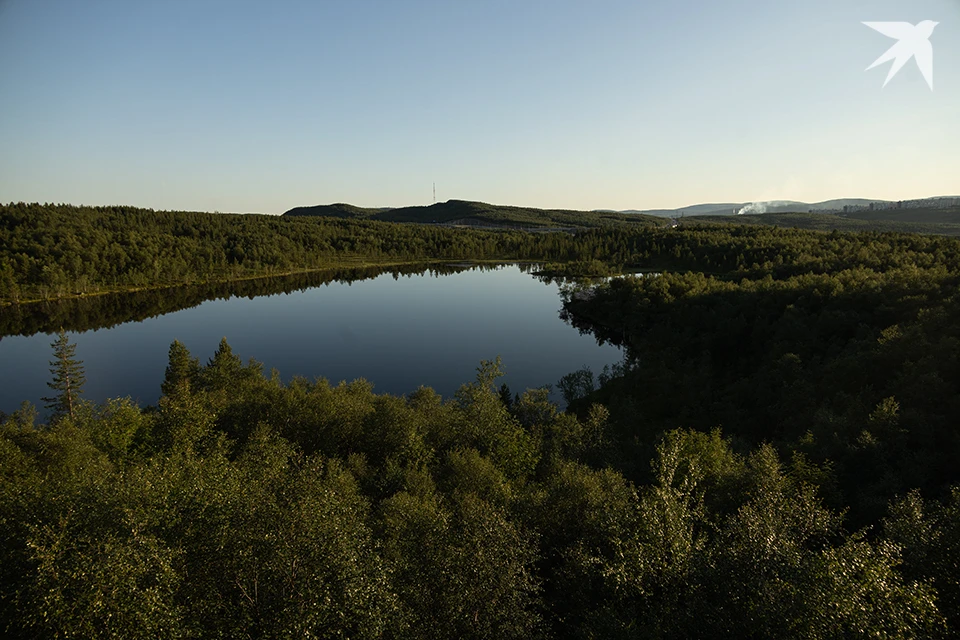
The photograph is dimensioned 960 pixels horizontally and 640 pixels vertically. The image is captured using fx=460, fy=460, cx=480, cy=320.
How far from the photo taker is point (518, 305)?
134 metres

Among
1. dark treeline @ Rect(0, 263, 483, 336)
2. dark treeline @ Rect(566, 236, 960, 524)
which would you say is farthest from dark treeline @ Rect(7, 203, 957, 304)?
dark treeline @ Rect(0, 263, 483, 336)

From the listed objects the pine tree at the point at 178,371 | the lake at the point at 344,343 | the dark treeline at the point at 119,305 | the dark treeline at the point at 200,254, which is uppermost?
the dark treeline at the point at 200,254

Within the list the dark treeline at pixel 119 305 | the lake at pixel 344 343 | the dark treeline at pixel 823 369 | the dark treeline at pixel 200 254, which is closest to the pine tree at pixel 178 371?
the lake at pixel 344 343

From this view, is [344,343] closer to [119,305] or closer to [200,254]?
[119,305]

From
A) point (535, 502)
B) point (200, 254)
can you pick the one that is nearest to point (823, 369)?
point (535, 502)

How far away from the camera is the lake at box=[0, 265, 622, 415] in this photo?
7506 centimetres

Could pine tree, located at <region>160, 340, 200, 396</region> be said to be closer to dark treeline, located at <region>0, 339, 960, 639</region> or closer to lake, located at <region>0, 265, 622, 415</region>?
lake, located at <region>0, 265, 622, 415</region>

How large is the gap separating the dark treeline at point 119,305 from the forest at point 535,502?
65155mm

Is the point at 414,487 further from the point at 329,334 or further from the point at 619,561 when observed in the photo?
the point at 329,334

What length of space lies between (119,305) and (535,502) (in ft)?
464

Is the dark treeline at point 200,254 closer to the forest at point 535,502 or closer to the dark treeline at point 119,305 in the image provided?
the dark treeline at point 119,305

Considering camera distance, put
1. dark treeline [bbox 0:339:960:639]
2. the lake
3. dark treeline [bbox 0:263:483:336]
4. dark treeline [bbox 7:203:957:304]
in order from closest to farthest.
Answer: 1. dark treeline [bbox 0:339:960:639]
2. the lake
3. dark treeline [bbox 7:203:957:304]
4. dark treeline [bbox 0:263:483:336]

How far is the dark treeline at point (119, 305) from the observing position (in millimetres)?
102688

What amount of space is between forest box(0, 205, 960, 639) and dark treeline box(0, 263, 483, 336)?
6516 centimetres
